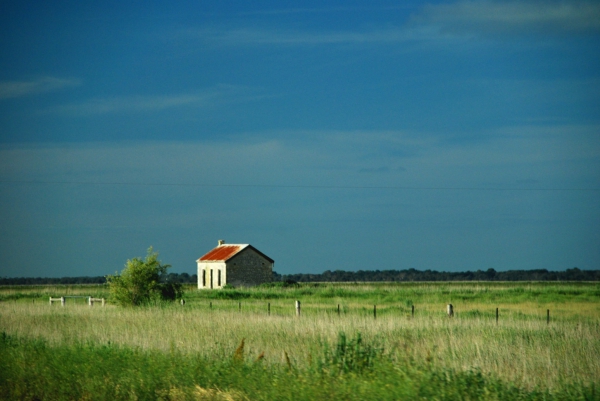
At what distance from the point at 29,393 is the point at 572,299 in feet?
141

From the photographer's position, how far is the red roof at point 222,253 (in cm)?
6608

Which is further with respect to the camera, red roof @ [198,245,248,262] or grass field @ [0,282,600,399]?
red roof @ [198,245,248,262]

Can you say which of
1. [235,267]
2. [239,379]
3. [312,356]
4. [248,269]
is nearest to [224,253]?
[235,267]

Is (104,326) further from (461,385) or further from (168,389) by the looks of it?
(461,385)

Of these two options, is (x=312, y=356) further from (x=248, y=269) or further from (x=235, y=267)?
(x=248, y=269)

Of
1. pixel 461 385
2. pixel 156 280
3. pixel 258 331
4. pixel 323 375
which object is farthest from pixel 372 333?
pixel 156 280

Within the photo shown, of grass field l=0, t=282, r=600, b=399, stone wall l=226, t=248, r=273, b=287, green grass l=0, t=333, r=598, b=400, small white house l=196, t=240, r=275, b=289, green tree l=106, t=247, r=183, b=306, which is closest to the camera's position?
green grass l=0, t=333, r=598, b=400

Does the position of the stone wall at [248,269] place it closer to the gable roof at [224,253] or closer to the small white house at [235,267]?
the small white house at [235,267]

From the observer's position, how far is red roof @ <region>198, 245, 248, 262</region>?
66.1 metres

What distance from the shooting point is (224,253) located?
67.7 metres

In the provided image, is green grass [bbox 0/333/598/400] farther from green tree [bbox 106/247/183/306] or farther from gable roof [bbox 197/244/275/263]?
gable roof [bbox 197/244/275/263]

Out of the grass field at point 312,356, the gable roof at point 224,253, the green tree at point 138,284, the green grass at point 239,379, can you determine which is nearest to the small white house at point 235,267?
the gable roof at point 224,253

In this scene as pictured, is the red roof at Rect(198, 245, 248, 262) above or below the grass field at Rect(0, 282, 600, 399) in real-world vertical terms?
above

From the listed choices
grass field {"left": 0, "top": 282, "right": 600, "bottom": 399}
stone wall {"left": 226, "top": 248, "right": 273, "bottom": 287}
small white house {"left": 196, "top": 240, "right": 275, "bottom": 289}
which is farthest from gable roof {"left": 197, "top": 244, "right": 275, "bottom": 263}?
grass field {"left": 0, "top": 282, "right": 600, "bottom": 399}
